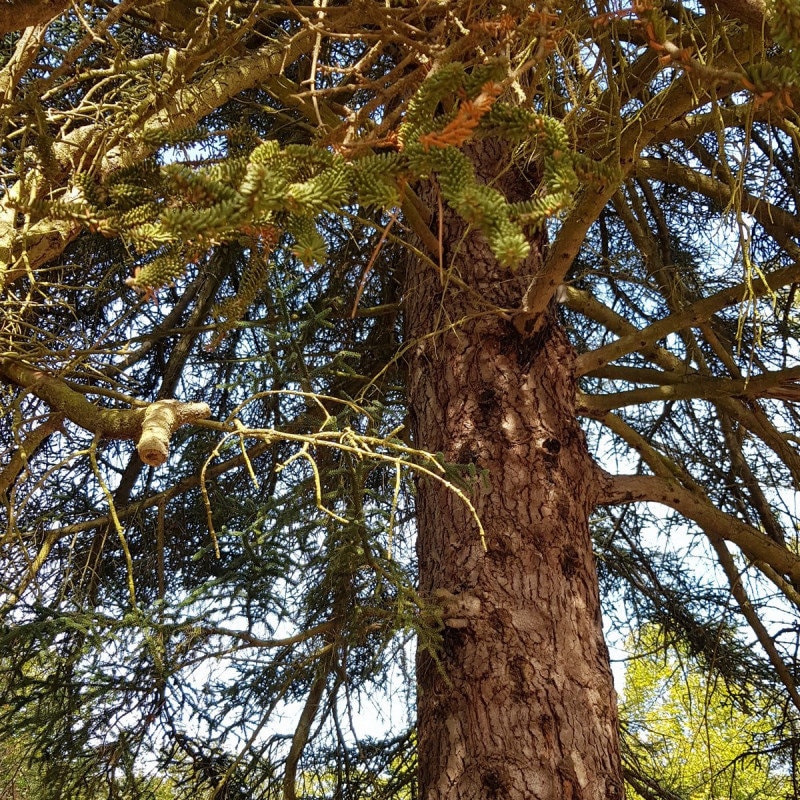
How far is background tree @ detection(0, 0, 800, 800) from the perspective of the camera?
1729 millimetres

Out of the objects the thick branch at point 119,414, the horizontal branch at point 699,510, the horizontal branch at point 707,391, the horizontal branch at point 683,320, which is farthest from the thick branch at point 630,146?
the thick branch at point 119,414

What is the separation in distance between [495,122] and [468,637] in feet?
5.58

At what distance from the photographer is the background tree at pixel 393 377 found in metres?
1.73

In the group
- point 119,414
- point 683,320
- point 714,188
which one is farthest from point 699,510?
point 119,414

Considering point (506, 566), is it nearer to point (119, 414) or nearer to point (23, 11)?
point (119, 414)

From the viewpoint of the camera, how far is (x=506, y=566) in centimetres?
291

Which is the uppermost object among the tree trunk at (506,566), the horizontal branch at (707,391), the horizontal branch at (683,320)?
the horizontal branch at (683,320)

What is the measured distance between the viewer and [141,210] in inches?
60.9

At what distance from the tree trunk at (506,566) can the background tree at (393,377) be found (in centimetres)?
1

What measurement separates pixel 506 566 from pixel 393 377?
1697 mm


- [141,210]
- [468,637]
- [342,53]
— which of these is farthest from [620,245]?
[141,210]

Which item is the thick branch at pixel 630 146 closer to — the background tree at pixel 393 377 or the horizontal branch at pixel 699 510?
the background tree at pixel 393 377

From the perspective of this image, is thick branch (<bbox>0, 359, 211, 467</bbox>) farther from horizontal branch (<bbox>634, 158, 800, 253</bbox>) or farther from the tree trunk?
horizontal branch (<bbox>634, 158, 800, 253</bbox>)

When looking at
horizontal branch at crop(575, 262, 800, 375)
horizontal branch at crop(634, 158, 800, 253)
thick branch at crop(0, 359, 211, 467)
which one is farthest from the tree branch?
horizontal branch at crop(634, 158, 800, 253)
